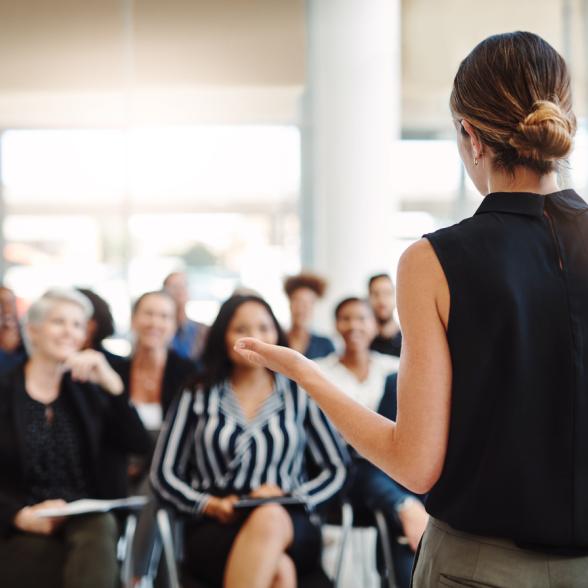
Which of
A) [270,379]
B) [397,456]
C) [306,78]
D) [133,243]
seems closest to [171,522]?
[270,379]

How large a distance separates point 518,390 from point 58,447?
101 inches

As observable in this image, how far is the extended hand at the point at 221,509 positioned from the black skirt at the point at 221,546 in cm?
2

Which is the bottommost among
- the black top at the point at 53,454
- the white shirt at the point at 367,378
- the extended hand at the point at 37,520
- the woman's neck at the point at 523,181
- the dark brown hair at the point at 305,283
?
the extended hand at the point at 37,520

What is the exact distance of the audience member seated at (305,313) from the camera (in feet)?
19.3

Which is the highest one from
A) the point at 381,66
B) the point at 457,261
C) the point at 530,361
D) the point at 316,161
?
the point at 381,66

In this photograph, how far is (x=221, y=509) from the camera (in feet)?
10.6

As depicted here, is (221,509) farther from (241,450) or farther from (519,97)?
(519,97)

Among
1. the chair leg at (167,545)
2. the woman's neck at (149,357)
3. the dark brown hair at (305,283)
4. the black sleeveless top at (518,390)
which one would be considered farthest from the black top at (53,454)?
Answer: the dark brown hair at (305,283)

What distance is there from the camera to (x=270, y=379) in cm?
360

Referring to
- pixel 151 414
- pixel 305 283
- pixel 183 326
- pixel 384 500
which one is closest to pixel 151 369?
pixel 151 414

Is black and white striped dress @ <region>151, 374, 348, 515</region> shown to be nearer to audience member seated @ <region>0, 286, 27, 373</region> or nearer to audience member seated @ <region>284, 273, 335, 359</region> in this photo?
audience member seated @ <region>284, 273, 335, 359</region>

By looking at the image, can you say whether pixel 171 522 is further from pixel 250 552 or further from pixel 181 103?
pixel 181 103

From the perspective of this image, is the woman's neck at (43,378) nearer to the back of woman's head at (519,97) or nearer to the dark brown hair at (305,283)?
the back of woman's head at (519,97)

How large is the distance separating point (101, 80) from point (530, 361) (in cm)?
839
